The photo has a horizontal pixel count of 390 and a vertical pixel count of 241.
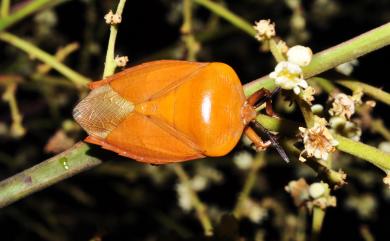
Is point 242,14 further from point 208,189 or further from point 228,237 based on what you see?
point 228,237

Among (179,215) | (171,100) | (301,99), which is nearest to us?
(301,99)

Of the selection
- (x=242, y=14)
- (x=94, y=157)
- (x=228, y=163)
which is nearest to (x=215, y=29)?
(x=242, y=14)

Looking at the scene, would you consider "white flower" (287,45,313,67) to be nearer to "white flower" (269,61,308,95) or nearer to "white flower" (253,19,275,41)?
"white flower" (269,61,308,95)

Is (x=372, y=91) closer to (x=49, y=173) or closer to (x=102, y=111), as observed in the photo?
(x=102, y=111)

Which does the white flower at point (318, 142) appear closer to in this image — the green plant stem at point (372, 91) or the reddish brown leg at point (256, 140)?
the reddish brown leg at point (256, 140)

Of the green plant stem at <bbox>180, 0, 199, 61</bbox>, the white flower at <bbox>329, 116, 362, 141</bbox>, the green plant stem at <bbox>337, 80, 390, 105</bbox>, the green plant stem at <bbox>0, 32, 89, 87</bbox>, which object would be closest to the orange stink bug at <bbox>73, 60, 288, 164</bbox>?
the white flower at <bbox>329, 116, 362, 141</bbox>

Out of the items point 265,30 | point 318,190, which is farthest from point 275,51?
point 318,190

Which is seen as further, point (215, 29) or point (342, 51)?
point (215, 29)

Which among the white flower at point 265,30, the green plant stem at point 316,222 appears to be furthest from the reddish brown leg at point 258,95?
the green plant stem at point 316,222
